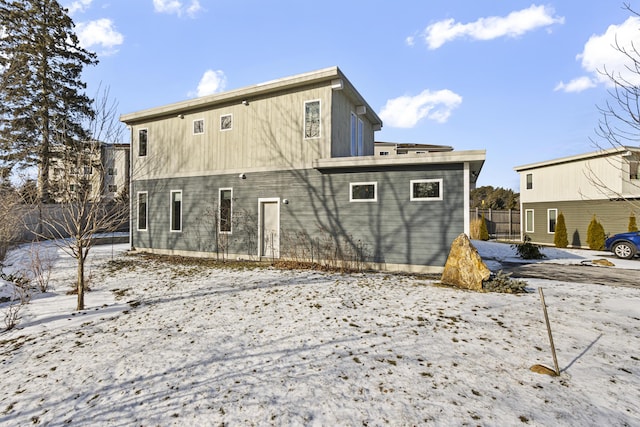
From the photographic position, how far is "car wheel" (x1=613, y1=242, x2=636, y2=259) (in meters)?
11.4

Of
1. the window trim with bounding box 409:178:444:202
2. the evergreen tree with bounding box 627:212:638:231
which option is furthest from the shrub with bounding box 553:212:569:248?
the window trim with bounding box 409:178:444:202

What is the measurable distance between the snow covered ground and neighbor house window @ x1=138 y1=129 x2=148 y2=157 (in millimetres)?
8458

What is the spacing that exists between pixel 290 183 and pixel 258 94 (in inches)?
142

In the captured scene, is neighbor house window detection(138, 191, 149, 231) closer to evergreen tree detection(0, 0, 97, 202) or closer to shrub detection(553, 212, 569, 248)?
evergreen tree detection(0, 0, 97, 202)

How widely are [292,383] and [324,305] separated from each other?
241cm

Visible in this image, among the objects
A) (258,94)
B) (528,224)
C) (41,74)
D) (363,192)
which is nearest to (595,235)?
(528,224)

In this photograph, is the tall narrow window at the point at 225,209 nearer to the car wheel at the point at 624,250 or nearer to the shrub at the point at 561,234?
the car wheel at the point at 624,250

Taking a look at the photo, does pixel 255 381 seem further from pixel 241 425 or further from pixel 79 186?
pixel 79 186

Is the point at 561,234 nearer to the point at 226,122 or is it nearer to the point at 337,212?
the point at 337,212

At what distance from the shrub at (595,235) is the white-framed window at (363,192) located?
13494 millimetres

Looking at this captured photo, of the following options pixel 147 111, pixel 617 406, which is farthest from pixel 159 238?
pixel 617 406

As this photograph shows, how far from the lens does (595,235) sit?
14531 millimetres

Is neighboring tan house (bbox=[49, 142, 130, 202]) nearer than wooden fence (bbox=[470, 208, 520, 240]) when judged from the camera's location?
Yes

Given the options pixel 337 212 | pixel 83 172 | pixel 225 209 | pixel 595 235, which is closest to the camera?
pixel 83 172
